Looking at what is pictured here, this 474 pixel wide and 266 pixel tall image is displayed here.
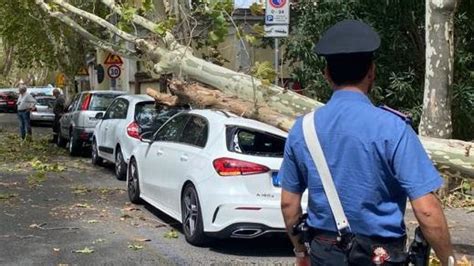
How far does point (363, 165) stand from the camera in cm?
291

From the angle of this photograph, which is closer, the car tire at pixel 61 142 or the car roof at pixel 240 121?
the car roof at pixel 240 121

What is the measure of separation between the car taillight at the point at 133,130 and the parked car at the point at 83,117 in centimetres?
435

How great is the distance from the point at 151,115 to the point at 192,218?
226 inches

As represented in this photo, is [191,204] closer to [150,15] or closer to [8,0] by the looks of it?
[150,15]

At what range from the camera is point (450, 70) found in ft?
29.9

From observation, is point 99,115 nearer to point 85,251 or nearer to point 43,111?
point 85,251

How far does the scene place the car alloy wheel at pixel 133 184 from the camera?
10.3 meters

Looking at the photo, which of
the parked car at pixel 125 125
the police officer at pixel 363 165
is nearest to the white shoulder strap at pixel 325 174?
the police officer at pixel 363 165

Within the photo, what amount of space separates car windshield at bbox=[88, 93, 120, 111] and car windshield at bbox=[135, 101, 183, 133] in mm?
4429

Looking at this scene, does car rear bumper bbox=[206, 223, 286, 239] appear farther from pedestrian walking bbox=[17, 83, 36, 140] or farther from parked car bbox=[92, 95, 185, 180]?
pedestrian walking bbox=[17, 83, 36, 140]

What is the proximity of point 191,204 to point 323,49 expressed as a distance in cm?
501

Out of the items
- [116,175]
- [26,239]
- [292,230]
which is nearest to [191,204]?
[26,239]

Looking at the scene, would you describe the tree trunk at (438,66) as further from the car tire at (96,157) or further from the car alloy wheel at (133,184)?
the car tire at (96,157)

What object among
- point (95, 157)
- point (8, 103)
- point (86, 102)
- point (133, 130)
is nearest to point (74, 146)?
point (86, 102)
